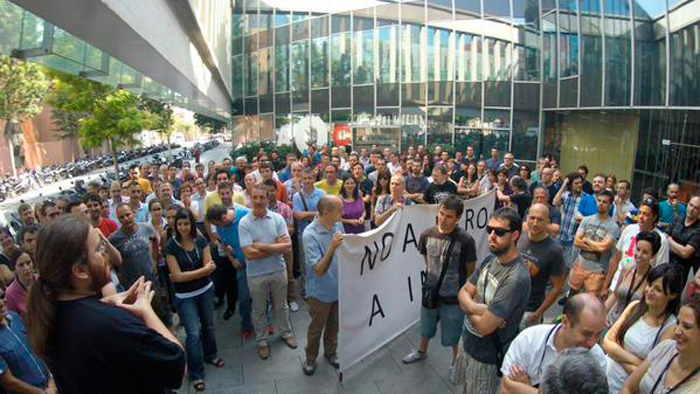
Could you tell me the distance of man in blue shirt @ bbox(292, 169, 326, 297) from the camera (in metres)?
6.24

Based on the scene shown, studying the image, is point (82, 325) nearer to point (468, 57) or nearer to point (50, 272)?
point (50, 272)

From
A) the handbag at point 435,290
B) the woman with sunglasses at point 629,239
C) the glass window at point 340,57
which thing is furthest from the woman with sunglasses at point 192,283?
the glass window at point 340,57

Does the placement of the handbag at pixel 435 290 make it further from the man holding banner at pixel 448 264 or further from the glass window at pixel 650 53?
the glass window at pixel 650 53

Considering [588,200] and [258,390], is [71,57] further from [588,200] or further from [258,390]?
[588,200]

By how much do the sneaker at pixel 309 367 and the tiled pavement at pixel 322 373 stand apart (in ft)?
0.14

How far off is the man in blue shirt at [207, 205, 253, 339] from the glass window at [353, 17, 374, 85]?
16.5 metres

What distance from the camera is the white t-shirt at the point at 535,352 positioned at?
2.43m

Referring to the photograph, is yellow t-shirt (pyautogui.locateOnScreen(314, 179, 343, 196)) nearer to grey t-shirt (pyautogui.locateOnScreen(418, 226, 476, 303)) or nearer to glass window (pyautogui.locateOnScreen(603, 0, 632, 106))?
grey t-shirt (pyautogui.locateOnScreen(418, 226, 476, 303))

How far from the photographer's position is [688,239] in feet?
16.9

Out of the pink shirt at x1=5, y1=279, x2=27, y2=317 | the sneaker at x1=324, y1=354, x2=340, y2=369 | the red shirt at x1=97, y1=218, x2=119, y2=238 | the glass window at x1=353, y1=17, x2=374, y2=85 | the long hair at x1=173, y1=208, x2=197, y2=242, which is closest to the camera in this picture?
the pink shirt at x1=5, y1=279, x2=27, y2=317

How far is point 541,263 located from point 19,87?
90.0 feet

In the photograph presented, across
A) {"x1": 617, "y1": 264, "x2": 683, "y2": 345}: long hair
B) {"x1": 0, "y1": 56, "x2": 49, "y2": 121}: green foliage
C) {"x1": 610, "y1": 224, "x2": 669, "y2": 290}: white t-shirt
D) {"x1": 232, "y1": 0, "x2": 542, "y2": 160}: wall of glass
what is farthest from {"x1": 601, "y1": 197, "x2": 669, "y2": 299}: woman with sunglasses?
{"x1": 0, "y1": 56, "x2": 49, "y2": 121}: green foliage

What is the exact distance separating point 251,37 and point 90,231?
81.3 ft

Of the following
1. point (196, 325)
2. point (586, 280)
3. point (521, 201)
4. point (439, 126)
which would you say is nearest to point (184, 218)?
point (196, 325)
